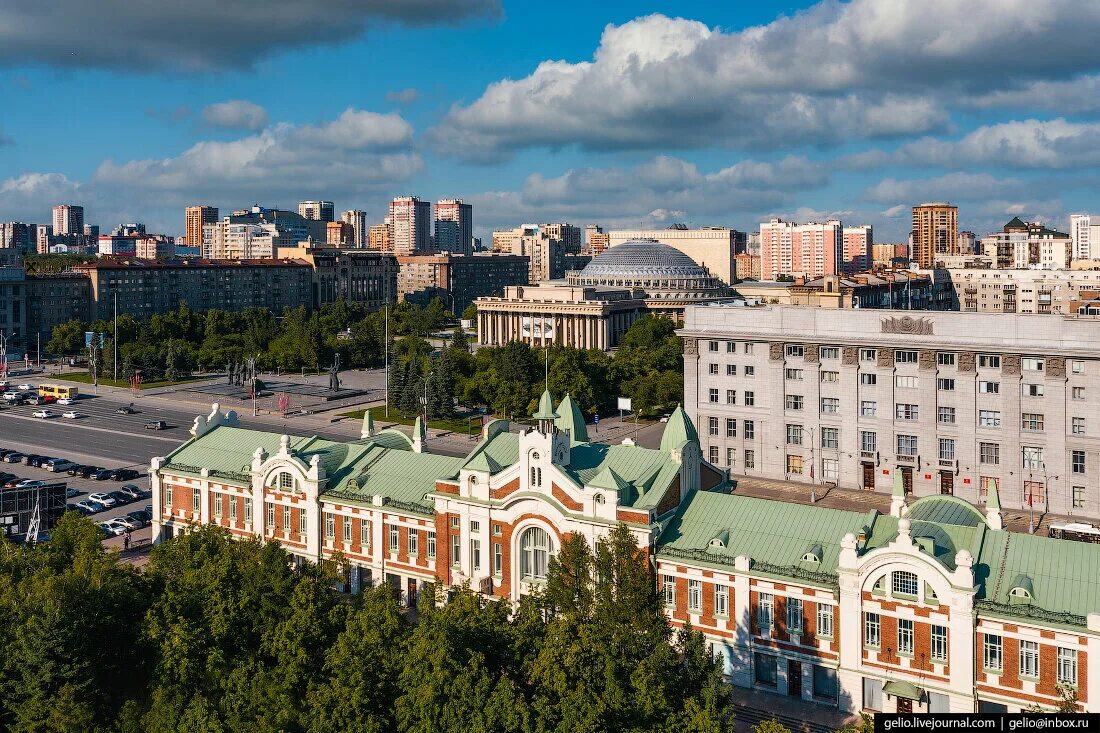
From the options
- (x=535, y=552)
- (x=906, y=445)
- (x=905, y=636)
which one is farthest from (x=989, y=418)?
(x=535, y=552)

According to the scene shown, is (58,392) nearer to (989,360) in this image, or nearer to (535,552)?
(535,552)

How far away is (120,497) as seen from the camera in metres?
84.9

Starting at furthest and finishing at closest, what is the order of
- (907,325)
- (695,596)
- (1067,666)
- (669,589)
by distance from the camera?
(907,325)
(669,589)
(695,596)
(1067,666)

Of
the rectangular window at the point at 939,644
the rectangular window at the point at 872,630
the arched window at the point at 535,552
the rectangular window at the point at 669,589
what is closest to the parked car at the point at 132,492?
the arched window at the point at 535,552

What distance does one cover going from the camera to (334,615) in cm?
4322

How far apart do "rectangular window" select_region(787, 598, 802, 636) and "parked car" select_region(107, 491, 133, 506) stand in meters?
59.3

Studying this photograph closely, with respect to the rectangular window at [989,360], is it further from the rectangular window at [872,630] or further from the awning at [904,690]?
the awning at [904,690]

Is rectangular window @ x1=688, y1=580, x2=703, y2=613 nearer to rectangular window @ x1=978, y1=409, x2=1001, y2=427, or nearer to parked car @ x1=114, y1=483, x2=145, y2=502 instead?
rectangular window @ x1=978, y1=409, x2=1001, y2=427

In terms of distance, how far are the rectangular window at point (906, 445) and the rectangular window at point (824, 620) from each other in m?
41.4

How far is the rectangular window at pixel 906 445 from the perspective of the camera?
273 ft

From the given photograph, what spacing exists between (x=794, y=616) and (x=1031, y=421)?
4164 cm

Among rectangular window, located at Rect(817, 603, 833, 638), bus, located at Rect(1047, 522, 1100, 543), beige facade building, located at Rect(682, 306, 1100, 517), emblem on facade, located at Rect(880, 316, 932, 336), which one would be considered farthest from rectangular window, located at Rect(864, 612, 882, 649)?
emblem on facade, located at Rect(880, 316, 932, 336)

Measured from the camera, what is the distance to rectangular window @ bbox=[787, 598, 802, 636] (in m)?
46.2

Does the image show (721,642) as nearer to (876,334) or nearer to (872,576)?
(872,576)
